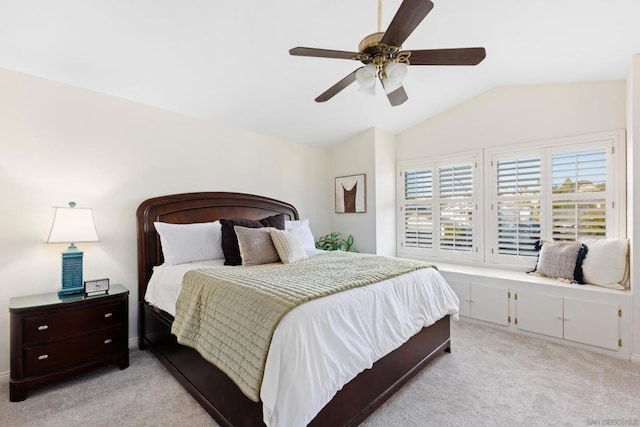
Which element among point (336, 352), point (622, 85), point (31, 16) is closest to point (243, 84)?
point (31, 16)

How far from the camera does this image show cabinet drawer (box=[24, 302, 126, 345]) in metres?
2.08

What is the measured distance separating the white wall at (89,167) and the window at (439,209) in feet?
8.17

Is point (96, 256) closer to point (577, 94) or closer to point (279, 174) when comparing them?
point (279, 174)

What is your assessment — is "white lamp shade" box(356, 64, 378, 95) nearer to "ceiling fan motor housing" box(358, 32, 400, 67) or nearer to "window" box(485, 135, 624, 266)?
"ceiling fan motor housing" box(358, 32, 400, 67)

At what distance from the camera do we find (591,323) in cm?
273

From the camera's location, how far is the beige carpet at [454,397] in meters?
1.85

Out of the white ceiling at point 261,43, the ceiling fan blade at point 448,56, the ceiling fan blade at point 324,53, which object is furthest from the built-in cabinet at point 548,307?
the ceiling fan blade at point 324,53

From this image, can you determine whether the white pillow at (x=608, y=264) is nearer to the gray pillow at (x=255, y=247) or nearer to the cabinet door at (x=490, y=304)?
the cabinet door at (x=490, y=304)

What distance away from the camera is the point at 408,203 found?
14.9 ft

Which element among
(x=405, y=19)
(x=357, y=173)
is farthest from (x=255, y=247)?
(x=357, y=173)

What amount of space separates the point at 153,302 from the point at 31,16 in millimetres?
2186

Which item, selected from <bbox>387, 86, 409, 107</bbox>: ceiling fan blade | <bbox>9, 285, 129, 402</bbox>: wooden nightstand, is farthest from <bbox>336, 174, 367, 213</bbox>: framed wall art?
<bbox>9, 285, 129, 402</bbox>: wooden nightstand

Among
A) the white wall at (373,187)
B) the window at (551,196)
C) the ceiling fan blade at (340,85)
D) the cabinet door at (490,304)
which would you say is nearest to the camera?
the ceiling fan blade at (340,85)

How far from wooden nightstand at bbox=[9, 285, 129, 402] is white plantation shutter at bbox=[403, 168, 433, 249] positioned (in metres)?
3.62
